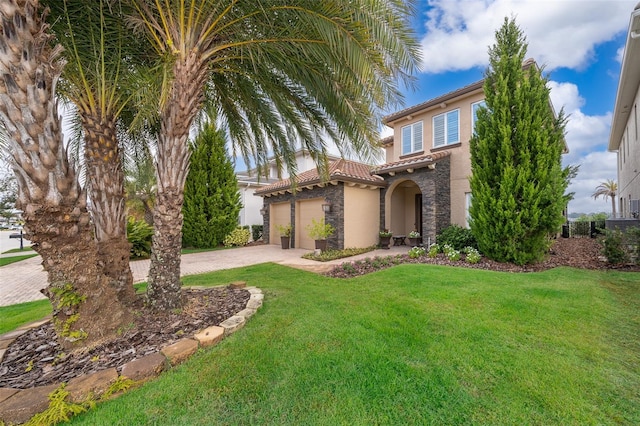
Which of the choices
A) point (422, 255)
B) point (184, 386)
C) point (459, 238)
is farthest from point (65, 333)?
point (459, 238)

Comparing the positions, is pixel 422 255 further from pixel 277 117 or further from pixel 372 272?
pixel 277 117

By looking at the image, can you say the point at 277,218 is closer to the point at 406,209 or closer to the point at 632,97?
the point at 406,209

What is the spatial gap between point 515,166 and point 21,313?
13023mm

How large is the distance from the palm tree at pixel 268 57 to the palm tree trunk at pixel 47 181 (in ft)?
3.16

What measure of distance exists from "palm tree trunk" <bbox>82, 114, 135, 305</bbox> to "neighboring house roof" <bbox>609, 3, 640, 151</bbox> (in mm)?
13289

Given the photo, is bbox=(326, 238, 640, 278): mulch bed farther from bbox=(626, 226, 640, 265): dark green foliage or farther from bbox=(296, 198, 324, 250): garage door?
bbox=(296, 198, 324, 250): garage door

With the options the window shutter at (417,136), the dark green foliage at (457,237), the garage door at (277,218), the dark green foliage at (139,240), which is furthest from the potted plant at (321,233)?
the dark green foliage at (139,240)

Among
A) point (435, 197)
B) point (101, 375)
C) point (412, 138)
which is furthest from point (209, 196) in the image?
point (101, 375)

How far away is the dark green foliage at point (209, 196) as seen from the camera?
1569 centimetres

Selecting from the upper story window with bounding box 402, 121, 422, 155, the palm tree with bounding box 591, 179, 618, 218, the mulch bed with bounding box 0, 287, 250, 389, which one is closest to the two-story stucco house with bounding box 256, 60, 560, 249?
the upper story window with bounding box 402, 121, 422, 155

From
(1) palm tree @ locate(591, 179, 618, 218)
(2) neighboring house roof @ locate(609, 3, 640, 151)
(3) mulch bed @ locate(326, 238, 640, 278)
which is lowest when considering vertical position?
(3) mulch bed @ locate(326, 238, 640, 278)

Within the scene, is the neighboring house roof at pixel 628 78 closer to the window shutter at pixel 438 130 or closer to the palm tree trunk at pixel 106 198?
the window shutter at pixel 438 130

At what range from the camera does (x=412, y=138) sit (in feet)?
48.3

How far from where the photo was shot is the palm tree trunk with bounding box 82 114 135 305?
4.03 m
